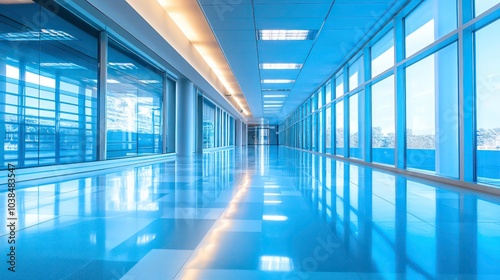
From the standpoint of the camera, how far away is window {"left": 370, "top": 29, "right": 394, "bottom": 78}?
940cm

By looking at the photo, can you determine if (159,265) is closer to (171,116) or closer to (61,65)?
(61,65)

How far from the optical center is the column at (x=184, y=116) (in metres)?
15.9

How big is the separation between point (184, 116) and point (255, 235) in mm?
13690

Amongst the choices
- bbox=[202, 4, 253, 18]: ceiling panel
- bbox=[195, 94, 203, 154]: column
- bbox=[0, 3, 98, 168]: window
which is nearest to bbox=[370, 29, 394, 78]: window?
bbox=[202, 4, 253, 18]: ceiling panel

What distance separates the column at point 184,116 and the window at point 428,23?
35.4 ft

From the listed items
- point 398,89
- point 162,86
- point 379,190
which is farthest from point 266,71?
point 379,190

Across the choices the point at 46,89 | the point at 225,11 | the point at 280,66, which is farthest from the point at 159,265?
the point at 280,66

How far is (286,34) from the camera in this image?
9.87 m

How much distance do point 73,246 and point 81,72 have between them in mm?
7749

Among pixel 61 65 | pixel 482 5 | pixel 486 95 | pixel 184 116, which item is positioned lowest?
pixel 486 95

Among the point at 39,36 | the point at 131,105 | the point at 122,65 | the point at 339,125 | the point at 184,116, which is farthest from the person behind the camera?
the point at 184,116

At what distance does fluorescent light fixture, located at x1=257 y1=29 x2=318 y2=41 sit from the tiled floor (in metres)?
6.30

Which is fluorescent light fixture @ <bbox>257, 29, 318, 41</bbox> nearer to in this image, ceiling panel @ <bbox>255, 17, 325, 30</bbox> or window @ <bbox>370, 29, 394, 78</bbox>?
ceiling panel @ <bbox>255, 17, 325, 30</bbox>

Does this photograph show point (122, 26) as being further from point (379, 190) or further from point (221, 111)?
point (221, 111)
